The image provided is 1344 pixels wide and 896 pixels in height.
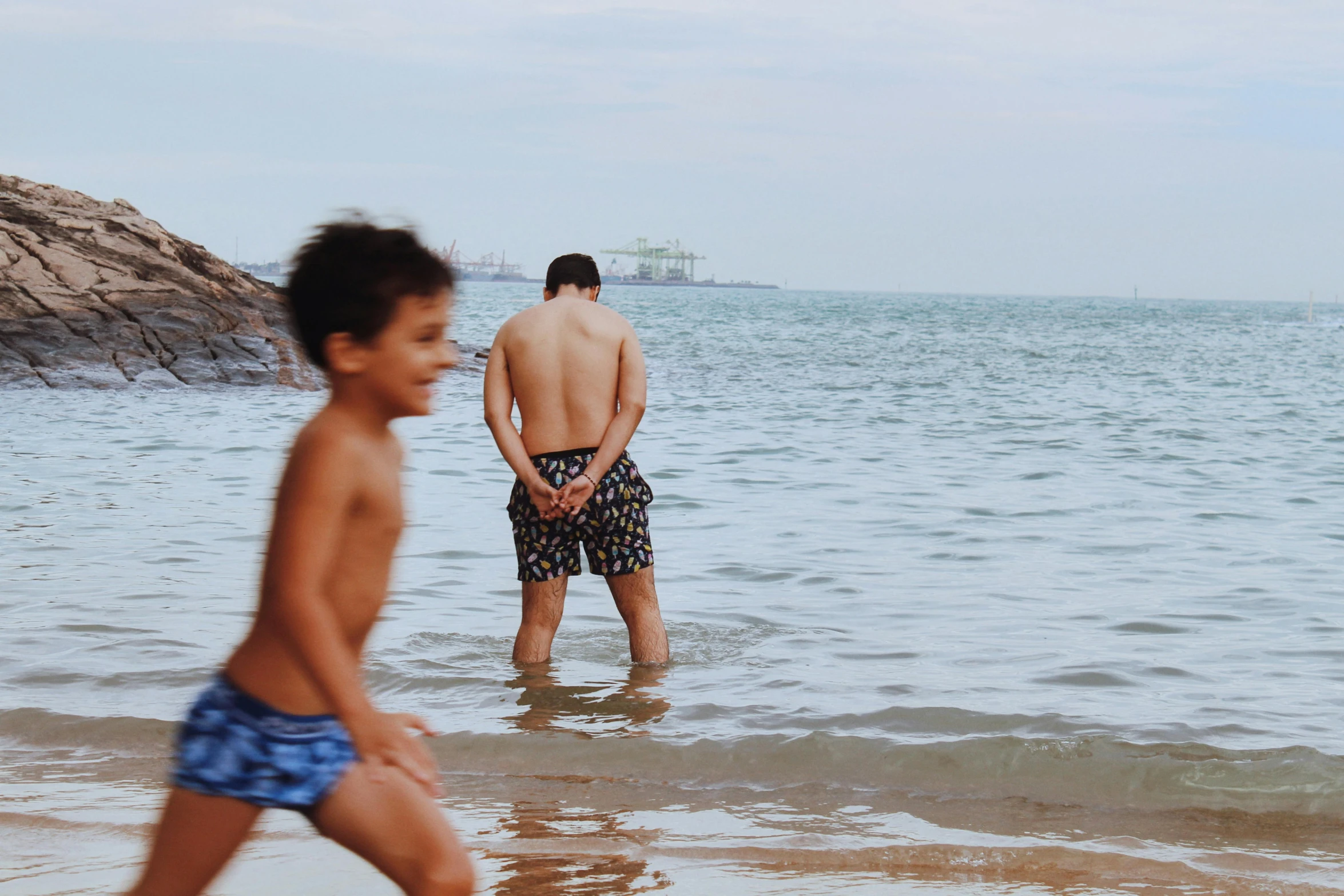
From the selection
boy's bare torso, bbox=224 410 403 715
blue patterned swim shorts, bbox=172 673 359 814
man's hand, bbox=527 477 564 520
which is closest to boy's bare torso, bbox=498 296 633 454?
man's hand, bbox=527 477 564 520

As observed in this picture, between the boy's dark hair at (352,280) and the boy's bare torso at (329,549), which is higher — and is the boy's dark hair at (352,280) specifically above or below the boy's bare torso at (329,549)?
above

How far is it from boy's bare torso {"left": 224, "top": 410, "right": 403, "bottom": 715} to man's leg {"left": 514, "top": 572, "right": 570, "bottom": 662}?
9.73 ft

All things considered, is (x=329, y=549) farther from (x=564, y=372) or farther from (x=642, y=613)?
(x=642, y=613)

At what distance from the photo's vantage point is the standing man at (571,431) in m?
4.79

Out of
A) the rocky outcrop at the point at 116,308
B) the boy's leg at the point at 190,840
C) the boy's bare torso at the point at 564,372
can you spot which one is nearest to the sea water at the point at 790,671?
the boy's bare torso at the point at 564,372

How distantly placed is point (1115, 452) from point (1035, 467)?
165cm

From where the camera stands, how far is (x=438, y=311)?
2.05 metres

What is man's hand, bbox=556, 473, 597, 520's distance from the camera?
4742 mm

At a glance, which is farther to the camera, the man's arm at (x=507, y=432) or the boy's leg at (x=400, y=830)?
the man's arm at (x=507, y=432)

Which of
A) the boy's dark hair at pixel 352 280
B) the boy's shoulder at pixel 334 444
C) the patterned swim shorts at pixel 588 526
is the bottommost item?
the patterned swim shorts at pixel 588 526

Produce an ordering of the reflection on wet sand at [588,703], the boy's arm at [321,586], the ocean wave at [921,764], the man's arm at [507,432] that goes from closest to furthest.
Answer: the boy's arm at [321,586] → the ocean wave at [921,764] → the reflection on wet sand at [588,703] → the man's arm at [507,432]

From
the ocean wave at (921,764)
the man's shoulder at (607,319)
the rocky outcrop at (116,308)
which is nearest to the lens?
the ocean wave at (921,764)

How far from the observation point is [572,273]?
4984 millimetres

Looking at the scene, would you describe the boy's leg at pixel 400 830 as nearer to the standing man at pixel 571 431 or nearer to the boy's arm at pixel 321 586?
the boy's arm at pixel 321 586
